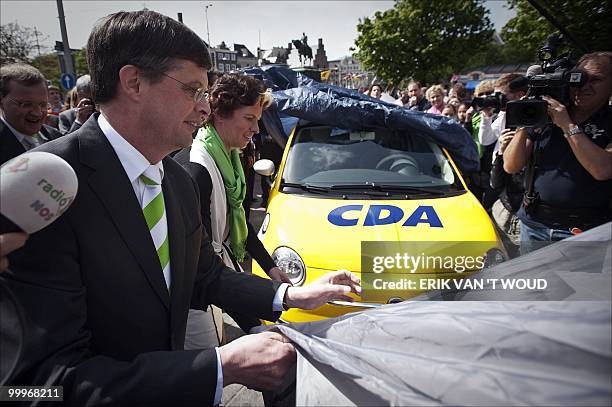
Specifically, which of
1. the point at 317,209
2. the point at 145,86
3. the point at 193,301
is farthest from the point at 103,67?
the point at 317,209

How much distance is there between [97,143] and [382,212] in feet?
6.30

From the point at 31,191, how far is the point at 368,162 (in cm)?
278

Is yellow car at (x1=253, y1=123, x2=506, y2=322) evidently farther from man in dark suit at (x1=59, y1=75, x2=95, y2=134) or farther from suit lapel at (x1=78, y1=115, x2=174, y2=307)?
man in dark suit at (x1=59, y1=75, x2=95, y2=134)

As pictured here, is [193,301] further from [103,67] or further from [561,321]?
[561,321]

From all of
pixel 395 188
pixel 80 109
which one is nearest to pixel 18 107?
pixel 80 109

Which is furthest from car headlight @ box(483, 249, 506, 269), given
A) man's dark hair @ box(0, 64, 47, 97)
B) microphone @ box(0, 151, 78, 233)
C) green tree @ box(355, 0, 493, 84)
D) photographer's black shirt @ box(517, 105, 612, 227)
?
green tree @ box(355, 0, 493, 84)

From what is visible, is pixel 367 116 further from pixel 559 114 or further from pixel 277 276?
pixel 277 276

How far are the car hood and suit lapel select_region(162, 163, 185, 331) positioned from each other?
3.97 ft

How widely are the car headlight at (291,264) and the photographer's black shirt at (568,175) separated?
1473 millimetres

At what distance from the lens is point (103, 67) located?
1.16m

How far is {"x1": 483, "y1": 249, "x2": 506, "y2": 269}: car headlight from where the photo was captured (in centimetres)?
231

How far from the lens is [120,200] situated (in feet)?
3.53

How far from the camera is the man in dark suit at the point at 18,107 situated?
295cm

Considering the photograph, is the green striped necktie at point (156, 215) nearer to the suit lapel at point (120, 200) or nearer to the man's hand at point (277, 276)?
the suit lapel at point (120, 200)
